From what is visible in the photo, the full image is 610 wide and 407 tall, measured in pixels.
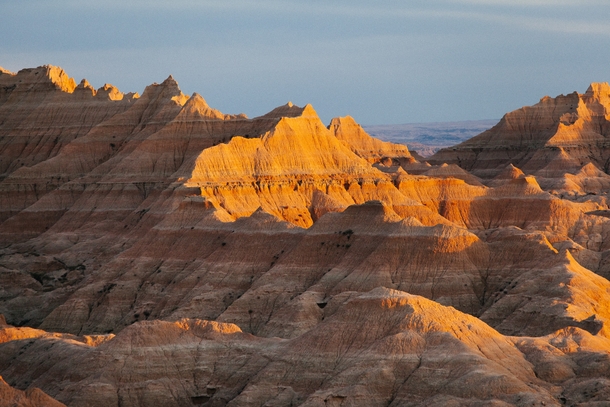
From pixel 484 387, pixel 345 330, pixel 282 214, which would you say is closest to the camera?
pixel 484 387

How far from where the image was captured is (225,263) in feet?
532

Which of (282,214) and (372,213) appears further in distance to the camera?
(282,214)

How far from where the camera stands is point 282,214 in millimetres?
186625

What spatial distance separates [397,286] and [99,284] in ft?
117

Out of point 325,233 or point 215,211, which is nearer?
point 325,233

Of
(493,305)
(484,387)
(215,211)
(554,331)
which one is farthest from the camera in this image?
(215,211)

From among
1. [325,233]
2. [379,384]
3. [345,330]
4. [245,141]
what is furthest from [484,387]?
[245,141]

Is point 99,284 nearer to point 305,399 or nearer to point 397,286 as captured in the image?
point 397,286

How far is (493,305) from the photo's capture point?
142m

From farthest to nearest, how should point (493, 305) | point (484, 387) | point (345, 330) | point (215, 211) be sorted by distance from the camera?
point (215, 211) → point (493, 305) → point (345, 330) → point (484, 387)

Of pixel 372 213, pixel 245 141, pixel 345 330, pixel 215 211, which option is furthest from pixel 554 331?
pixel 245 141

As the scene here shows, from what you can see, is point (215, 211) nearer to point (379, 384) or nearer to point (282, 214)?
point (282, 214)

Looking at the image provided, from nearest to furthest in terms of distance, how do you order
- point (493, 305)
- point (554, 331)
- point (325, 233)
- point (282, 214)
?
point (554, 331), point (493, 305), point (325, 233), point (282, 214)

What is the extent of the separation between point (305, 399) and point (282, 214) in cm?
7808
